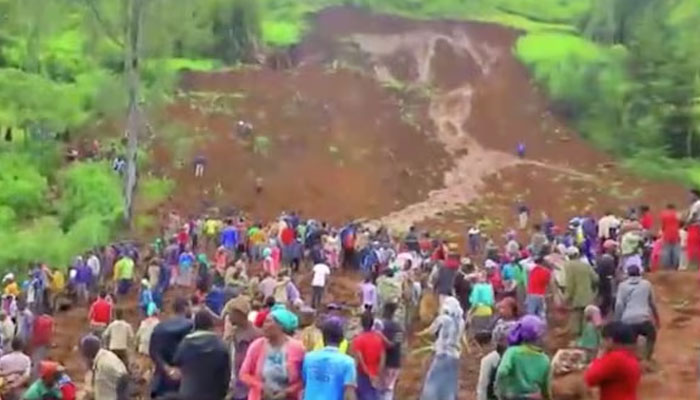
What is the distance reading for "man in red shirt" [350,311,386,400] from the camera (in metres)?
9.40

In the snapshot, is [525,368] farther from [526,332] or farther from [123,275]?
[123,275]

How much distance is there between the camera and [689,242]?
54.8 feet

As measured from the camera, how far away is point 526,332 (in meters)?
7.75

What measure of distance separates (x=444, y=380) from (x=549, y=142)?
34.8 meters

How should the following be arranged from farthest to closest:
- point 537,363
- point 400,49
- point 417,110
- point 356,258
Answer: point 400,49
point 417,110
point 356,258
point 537,363

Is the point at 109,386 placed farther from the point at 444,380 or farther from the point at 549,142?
the point at 549,142

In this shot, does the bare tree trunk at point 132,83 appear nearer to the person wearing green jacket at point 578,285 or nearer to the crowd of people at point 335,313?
the crowd of people at point 335,313

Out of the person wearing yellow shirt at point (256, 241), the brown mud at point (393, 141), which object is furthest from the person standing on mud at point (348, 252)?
the brown mud at point (393, 141)

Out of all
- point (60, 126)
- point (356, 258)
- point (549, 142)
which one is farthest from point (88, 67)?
point (356, 258)

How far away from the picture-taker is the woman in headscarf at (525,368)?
25.4ft

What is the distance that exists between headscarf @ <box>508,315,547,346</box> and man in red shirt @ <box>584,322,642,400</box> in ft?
1.96

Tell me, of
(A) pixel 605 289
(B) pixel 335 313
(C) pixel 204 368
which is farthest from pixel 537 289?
(C) pixel 204 368

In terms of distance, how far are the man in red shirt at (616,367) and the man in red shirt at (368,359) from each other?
8.14 ft

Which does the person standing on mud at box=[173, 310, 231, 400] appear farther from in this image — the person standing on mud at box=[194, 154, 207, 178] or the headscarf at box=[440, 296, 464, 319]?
the person standing on mud at box=[194, 154, 207, 178]
